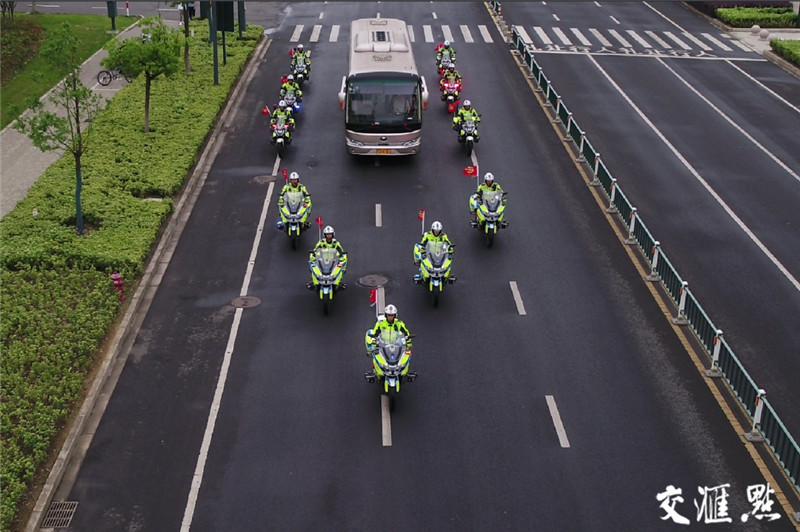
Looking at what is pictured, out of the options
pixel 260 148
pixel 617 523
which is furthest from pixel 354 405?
pixel 260 148

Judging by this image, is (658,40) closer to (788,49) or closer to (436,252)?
(788,49)

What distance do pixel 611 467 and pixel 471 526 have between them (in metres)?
3.16

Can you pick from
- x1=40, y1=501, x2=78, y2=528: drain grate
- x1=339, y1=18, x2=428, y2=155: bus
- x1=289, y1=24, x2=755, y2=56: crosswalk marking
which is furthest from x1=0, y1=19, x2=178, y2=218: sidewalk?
x1=289, y1=24, x2=755, y2=56: crosswalk marking

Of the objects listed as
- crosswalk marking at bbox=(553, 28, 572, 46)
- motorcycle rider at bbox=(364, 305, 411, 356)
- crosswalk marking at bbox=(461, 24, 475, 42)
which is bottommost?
crosswalk marking at bbox=(461, 24, 475, 42)

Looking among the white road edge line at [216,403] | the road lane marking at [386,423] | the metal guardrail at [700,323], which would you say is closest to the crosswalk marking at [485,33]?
the metal guardrail at [700,323]

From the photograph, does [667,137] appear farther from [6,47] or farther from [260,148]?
[6,47]

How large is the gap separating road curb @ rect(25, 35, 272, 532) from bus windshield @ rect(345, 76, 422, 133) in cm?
513

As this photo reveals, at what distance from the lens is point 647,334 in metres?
23.7

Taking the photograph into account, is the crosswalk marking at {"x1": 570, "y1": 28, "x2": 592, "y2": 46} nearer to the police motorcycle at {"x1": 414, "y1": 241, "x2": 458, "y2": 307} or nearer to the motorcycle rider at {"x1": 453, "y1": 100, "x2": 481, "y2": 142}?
the motorcycle rider at {"x1": 453, "y1": 100, "x2": 481, "y2": 142}

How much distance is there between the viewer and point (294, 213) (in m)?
27.9

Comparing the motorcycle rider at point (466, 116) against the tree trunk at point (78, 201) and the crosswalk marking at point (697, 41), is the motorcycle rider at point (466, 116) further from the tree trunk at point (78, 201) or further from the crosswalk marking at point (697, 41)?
the crosswalk marking at point (697, 41)

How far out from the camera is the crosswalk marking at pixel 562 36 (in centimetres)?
5459

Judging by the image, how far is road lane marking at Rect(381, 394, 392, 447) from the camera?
64.5 feet

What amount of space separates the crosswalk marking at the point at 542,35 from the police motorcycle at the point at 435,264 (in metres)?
32.1
